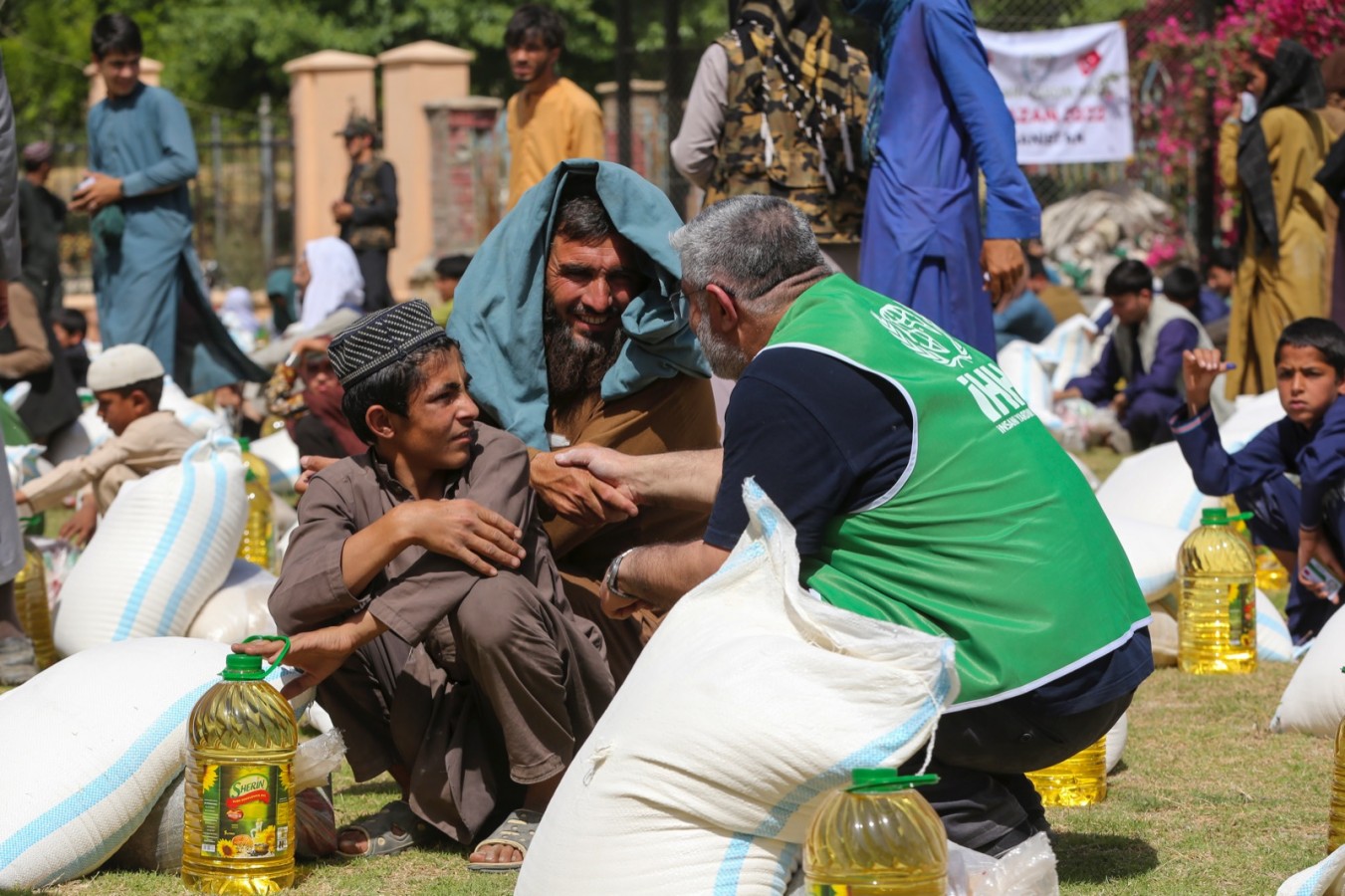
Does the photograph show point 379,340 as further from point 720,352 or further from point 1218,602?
point 1218,602

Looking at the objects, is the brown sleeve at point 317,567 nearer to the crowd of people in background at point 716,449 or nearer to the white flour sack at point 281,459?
the crowd of people in background at point 716,449

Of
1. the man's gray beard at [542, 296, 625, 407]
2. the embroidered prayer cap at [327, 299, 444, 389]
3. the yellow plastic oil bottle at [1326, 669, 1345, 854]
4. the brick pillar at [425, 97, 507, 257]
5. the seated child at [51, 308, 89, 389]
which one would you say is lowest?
the brick pillar at [425, 97, 507, 257]

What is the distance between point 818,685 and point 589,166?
1799mm

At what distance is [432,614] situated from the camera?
3.45 meters

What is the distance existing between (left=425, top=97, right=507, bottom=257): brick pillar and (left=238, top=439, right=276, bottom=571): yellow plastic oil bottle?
43.0 feet

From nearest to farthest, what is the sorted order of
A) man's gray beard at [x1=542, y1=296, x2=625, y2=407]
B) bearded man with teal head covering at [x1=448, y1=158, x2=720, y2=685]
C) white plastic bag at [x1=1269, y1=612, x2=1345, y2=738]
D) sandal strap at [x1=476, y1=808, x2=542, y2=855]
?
sandal strap at [x1=476, y1=808, x2=542, y2=855] < bearded man with teal head covering at [x1=448, y1=158, x2=720, y2=685] < man's gray beard at [x1=542, y1=296, x2=625, y2=407] < white plastic bag at [x1=1269, y1=612, x2=1345, y2=738]

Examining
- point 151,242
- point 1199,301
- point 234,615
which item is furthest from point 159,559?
point 1199,301

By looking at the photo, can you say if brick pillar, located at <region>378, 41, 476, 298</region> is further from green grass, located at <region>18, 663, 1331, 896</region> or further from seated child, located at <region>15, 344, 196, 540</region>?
green grass, located at <region>18, 663, 1331, 896</region>

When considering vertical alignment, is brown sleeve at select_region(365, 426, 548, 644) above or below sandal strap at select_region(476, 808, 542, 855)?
above

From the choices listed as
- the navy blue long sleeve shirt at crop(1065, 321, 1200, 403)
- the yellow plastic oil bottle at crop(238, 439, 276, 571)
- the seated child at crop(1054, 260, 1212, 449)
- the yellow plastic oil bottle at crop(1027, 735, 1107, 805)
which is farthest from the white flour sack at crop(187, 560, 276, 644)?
the navy blue long sleeve shirt at crop(1065, 321, 1200, 403)

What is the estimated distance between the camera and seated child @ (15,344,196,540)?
6414 mm

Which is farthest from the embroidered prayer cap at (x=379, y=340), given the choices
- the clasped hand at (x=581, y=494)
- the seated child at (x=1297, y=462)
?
the seated child at (x=1297, y=462)

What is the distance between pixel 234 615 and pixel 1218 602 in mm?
3006

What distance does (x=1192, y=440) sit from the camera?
18.3ft
